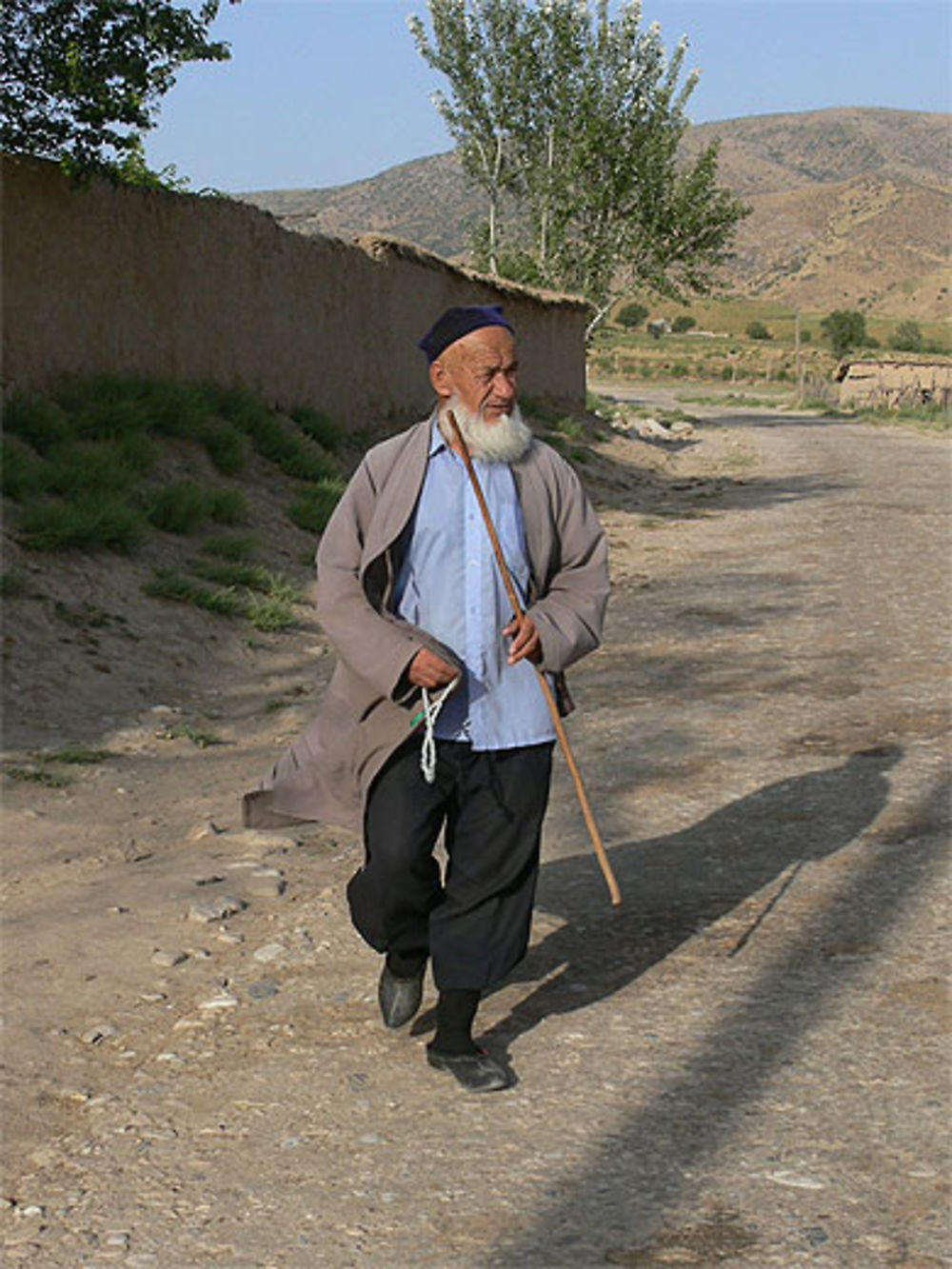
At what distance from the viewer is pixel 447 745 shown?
403 centimetres

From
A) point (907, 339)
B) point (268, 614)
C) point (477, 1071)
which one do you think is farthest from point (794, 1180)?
point (907, 339)

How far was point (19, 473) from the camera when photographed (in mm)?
9953

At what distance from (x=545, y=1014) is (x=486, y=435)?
1484 millimetres

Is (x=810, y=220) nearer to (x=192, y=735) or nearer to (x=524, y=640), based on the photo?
(x=192, y=735)

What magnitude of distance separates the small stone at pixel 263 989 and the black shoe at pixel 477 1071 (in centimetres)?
74

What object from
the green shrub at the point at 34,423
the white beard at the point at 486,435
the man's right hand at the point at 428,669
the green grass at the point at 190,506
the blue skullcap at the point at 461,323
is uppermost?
the blue skullcap at the point at 461,323

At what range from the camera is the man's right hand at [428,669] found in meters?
3.87

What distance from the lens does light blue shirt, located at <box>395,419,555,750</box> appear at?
402cm

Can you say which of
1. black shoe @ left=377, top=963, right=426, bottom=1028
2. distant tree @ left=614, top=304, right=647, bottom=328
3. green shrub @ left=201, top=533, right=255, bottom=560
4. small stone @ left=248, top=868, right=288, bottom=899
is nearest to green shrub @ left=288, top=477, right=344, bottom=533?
green shrub @ left=201, top=533, right=255, bottom=560

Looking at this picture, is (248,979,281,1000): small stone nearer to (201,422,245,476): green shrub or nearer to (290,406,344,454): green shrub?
(201,422,245,476): green shrub

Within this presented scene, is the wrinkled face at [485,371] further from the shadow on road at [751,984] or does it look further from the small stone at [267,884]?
the small stone at [267,884]

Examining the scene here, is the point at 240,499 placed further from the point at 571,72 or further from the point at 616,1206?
the point at 571,72

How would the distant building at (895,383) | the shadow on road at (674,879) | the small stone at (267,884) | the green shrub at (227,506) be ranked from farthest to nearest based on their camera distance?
the distant building at (895,383) → the green shrub at (227,506) → the small stone at (267,884) → the shadow on road at (674,879)

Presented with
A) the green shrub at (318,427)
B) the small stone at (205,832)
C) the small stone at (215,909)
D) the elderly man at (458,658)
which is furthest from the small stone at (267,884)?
the green shrub at (318,427)
